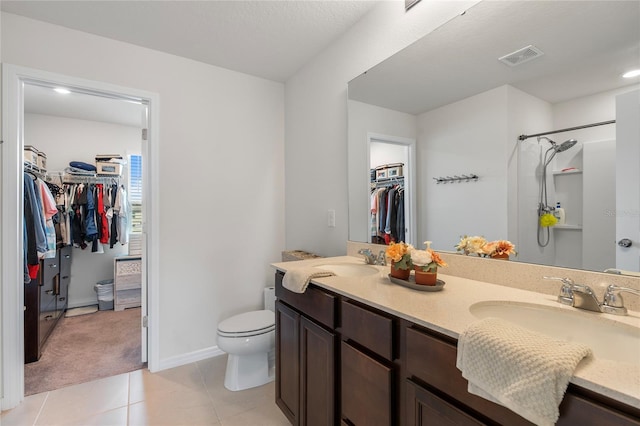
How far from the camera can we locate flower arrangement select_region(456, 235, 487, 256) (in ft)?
4.35

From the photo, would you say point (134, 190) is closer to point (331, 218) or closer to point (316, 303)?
point (331, 218)

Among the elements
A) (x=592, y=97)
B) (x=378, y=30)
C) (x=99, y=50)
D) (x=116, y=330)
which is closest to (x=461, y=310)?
(x=592, y=97)

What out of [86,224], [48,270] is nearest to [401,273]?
[48,270]

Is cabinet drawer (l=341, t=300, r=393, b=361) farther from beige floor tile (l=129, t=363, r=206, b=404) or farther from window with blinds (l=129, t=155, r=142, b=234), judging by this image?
window with blinds (l=129, t=155, r=142, b=234)

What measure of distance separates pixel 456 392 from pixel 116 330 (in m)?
3.49

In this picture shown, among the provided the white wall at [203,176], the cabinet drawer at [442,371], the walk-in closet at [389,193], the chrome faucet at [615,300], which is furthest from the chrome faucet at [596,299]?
the white wall at [203,176]

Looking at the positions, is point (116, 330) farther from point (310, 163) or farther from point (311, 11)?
point (311, 11)

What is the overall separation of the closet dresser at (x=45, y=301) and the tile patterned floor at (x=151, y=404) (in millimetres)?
676

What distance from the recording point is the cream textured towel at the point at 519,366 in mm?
560

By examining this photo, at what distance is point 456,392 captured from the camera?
76cm

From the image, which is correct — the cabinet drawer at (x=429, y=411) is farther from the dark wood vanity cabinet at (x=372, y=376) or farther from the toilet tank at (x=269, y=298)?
the toilet tank at (x=269, y=298)

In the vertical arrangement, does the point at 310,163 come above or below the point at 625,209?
above

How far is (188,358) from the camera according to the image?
2385 millimetres

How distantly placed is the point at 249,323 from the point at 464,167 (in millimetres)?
1736
